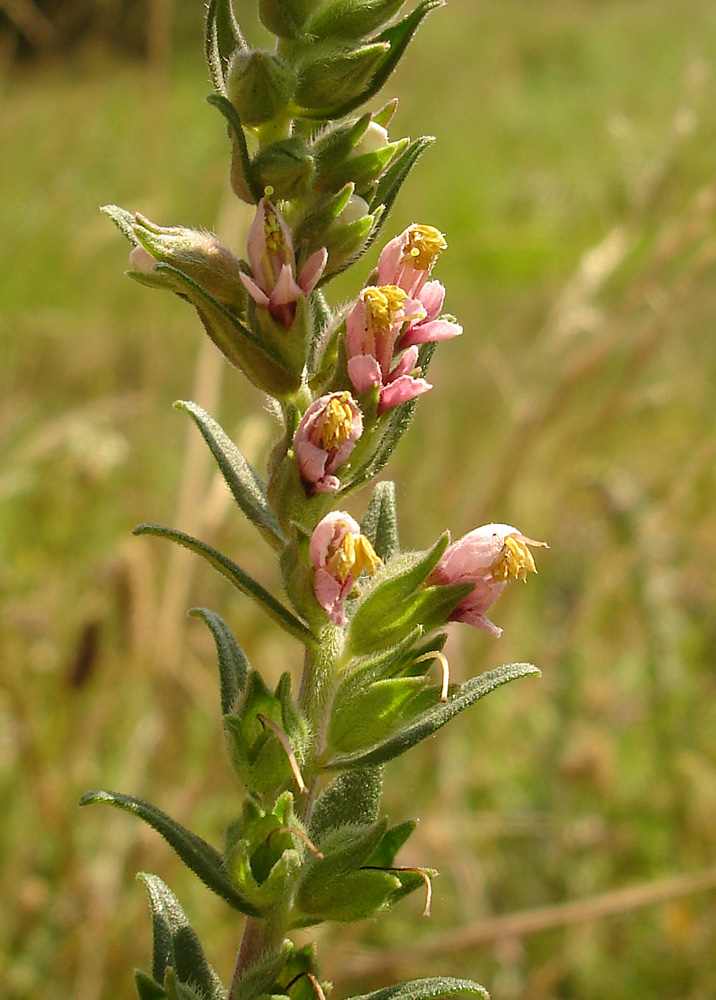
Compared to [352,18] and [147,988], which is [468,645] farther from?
[352,18]

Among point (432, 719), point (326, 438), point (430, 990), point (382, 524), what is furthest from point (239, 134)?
point (430, 990)

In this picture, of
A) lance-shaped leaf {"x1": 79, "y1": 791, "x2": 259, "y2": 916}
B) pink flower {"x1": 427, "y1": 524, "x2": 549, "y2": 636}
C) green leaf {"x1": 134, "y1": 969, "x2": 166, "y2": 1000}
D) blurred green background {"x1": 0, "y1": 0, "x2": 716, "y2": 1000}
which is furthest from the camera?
blurred green background {"x1": 0, "y1": 0, "x2": 716, "y2": 1000}

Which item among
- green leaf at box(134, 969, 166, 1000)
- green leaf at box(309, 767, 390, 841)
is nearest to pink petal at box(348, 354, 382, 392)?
green leaf at box(309, 767, 390, 841)

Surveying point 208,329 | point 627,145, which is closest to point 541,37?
point 627,145

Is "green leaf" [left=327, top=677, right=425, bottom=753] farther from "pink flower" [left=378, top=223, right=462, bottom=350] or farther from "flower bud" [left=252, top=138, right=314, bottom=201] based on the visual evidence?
"flower bud" [left=252, top=138, right=314, bottom=201]

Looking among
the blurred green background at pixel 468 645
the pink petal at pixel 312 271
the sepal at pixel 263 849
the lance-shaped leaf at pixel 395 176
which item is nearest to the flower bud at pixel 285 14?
the lance-shaped leaf at pixel 395 176

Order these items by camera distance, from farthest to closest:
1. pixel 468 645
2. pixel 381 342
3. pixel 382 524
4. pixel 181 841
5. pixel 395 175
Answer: pixel 468 645
pixel 382 524
pixel 395 175
pixel 381 342
pixel 181 841
